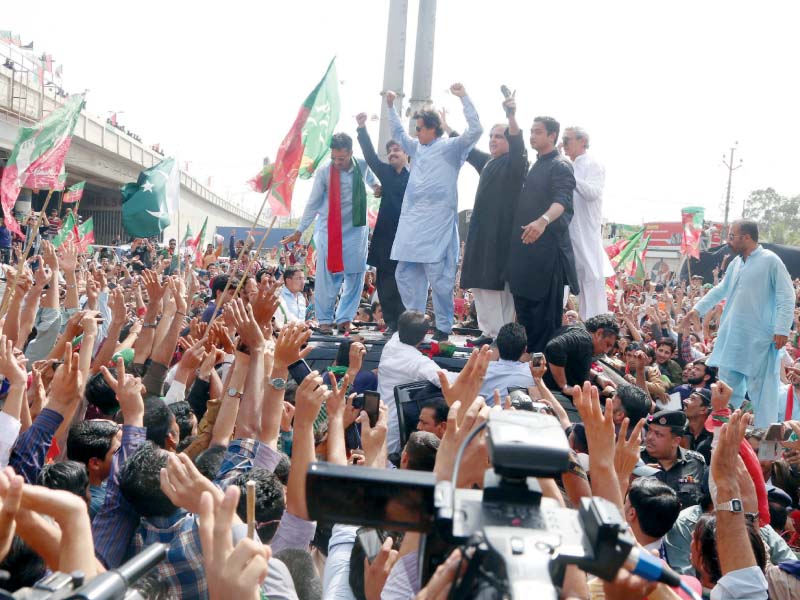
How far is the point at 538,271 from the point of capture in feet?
17.2

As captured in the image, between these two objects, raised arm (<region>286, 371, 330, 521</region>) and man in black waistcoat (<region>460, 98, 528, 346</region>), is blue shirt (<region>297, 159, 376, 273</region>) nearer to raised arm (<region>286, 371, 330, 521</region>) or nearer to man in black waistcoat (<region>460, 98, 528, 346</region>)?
man in black waistcoat (<region>460, 98, 528, 346</region>)

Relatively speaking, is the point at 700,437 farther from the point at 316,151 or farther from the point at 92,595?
the point at 92,595

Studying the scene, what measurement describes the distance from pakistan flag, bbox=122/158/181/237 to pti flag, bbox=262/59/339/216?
2337mm

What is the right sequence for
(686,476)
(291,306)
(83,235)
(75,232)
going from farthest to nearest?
1. (83,235)
2. (75,232)
3. (291,306)
4. (686,476)

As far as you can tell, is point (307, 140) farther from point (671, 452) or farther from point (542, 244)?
point (671, 452)

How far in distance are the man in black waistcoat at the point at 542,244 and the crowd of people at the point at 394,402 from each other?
0.06 ft

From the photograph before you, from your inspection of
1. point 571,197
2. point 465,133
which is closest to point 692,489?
point 571,197

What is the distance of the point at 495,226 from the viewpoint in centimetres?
564

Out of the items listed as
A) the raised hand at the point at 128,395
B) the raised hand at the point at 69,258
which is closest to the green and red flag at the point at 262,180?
the raised hand at the point at 69,258

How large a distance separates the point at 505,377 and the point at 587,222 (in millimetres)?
2061

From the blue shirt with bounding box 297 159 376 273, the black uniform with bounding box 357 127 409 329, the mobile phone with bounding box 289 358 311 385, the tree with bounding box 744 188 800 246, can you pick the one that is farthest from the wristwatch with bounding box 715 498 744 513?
the tree with bounding box 744 188 800 246

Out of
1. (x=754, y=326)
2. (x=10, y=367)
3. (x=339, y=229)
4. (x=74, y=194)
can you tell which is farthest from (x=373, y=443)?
(x=74, y=194)

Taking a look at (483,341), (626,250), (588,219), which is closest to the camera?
(588,219)

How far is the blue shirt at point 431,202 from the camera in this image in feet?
19.1
